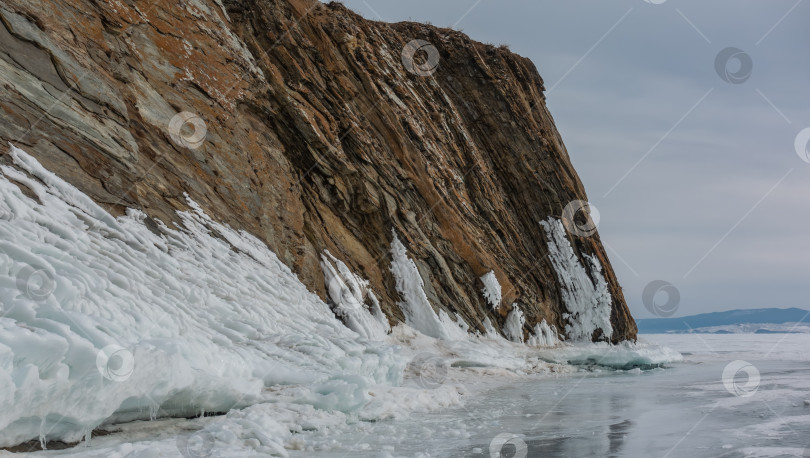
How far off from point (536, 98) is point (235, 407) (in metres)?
26.2

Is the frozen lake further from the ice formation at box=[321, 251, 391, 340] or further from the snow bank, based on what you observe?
the ice formation at box=[321, 251, 391, 340]

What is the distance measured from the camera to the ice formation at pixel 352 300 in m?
13.6

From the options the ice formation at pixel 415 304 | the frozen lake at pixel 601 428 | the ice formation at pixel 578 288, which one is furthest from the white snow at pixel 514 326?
the frozen lake at pixel 601 428

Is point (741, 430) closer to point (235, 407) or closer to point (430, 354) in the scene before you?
point (235, 407)

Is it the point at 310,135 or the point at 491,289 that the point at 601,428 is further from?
the point at 491,289

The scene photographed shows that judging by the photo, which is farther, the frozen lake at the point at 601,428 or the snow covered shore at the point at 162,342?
the frozen lake at the point at 601,428

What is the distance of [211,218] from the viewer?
1128 cm

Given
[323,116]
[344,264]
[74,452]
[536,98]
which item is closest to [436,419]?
[74,452]

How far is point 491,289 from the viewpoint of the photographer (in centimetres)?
1973

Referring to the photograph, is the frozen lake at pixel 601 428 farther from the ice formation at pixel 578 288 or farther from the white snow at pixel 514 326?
the ice formation at pixel 578 288

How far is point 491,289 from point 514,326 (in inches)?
71.8

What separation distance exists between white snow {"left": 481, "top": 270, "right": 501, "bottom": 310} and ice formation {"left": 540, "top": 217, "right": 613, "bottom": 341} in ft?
22.7

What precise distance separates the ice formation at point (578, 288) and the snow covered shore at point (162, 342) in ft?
50.4

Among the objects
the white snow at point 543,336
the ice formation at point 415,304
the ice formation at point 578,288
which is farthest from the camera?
the ice formation at point 578,288
